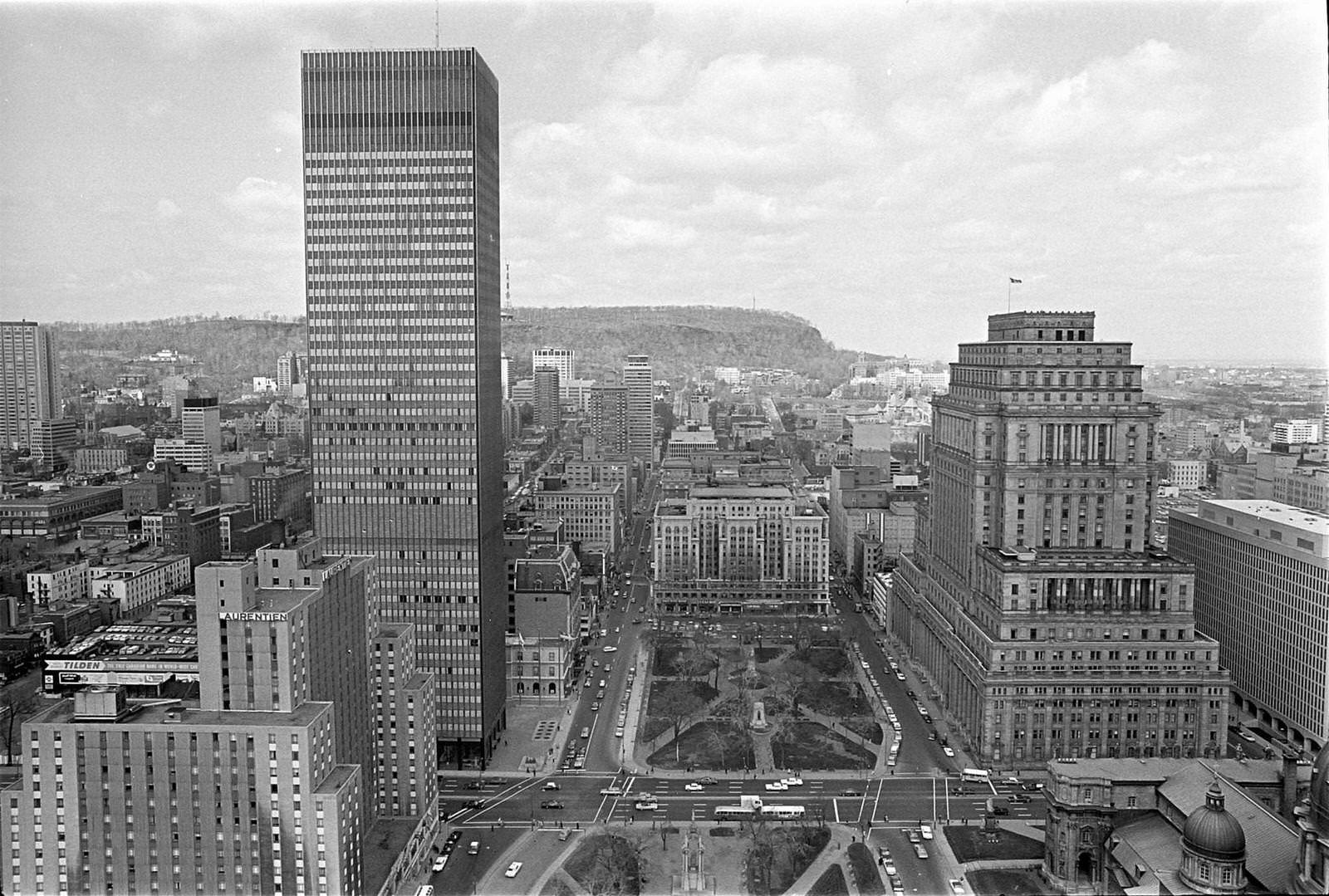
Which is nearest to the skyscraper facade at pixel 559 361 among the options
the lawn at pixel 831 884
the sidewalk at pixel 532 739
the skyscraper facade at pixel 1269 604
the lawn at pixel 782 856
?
the sidewalk at pixel 532 739

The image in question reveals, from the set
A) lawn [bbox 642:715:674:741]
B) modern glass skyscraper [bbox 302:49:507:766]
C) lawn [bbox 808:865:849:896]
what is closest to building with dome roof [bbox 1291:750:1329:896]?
lawn [bbox 808:865:849:896]

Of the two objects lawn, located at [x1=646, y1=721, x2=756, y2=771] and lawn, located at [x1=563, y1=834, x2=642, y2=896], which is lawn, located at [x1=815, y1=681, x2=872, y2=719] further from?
lawn, located at [x1=563, y1=834, x2=642, y2=896]

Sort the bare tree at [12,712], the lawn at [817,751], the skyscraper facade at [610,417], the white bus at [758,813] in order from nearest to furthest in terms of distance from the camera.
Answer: the white bus at [758,813] < the bare tree at [12,712] < the lawn at [817,751] < the skyscraper facade at [610,417]

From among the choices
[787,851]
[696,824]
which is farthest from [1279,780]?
[696,824]

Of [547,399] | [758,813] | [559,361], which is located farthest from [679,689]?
[547,399]

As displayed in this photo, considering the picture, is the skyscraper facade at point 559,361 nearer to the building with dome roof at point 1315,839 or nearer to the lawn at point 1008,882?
the lawn at point 1008,882

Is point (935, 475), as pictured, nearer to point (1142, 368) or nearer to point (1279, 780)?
point (1142, 368)
